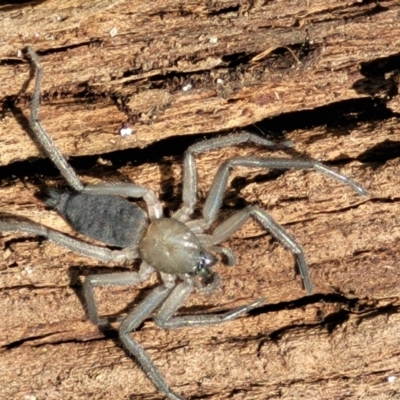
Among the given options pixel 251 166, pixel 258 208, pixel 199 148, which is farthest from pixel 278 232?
pixel 199 148

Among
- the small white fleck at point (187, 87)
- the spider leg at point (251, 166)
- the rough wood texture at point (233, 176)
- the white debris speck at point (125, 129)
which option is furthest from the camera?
the white debris speck at point (125, 129)

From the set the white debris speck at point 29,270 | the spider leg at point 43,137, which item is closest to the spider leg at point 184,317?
the white debris speck at point 29,270

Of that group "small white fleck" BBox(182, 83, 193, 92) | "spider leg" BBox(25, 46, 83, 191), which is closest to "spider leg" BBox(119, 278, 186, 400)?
"spider leg" BBox(25, 46, 83, 191)

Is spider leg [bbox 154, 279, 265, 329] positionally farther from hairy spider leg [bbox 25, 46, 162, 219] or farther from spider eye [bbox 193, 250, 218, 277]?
hairy spider leg [bbox 25, 46, 162, 219]

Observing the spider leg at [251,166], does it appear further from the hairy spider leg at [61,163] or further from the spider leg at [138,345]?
the spider leg at [138,345]

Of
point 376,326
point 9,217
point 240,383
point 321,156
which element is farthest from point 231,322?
point 9,217

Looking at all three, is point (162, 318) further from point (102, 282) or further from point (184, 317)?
point (102, 282)

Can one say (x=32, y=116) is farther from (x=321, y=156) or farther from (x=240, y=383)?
(x=240, y=383)

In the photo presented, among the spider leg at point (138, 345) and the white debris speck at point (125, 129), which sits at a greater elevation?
the white debris speck at point (125, 129)
